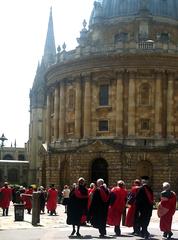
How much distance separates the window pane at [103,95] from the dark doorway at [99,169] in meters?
5.46

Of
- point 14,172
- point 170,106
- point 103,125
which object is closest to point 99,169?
point 103,125

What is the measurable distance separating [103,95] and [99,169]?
702cm

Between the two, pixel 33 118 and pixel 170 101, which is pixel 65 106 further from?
pixel 33 118

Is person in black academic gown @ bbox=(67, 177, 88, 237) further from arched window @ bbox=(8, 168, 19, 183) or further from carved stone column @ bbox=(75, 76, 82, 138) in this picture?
arched window @ bbox=(8, 168, 19, 183)

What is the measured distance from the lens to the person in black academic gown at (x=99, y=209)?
18.1 metres

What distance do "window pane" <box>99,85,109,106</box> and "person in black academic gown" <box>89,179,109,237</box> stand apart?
35621 mm

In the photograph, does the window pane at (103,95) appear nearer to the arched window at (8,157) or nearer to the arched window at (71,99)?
the arched window at (71,99)

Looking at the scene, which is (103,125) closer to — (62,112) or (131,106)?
(131,106)

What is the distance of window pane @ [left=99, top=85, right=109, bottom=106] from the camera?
177 feet

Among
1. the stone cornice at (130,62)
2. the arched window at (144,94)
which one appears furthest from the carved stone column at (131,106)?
the stone cornice at (130,62)

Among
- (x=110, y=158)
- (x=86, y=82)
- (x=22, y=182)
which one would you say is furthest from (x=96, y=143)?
(x=22, y=182)

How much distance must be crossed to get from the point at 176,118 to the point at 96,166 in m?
8.67

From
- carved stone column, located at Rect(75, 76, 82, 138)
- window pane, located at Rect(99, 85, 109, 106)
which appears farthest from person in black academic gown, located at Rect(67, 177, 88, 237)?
carved stone column, located at Rect(75, 76, 82, 138)

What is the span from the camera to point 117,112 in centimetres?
5259
